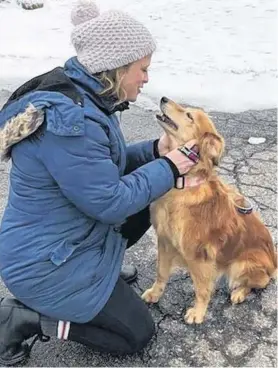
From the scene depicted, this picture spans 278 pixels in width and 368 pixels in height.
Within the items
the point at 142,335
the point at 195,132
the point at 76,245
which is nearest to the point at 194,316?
the point at 142,335

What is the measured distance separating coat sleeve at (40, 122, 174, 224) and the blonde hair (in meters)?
0.17

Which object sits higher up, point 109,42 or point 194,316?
point 109,42

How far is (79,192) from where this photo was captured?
2.32 m

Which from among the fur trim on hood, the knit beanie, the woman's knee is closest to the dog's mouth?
the knit beanie

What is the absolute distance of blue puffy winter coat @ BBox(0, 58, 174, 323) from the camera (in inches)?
89.3

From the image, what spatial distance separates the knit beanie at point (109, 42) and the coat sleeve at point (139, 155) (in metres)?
0.61

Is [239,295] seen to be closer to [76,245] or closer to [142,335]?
[142,335]

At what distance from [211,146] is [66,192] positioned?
66 cm

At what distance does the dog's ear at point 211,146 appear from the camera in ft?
8.63

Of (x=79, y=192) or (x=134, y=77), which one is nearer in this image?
(x=79, y=192)

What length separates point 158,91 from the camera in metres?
5.97

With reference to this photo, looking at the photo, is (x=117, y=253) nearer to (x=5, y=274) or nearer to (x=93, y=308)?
(x=93, y=308)

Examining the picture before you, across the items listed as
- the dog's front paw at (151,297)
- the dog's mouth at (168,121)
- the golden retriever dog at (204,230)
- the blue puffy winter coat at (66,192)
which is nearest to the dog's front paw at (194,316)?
the golden retriever dog at (204,230)

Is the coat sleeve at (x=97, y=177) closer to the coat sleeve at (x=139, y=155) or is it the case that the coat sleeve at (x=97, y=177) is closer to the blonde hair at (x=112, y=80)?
the blonde hair at (x=112, y=80)
